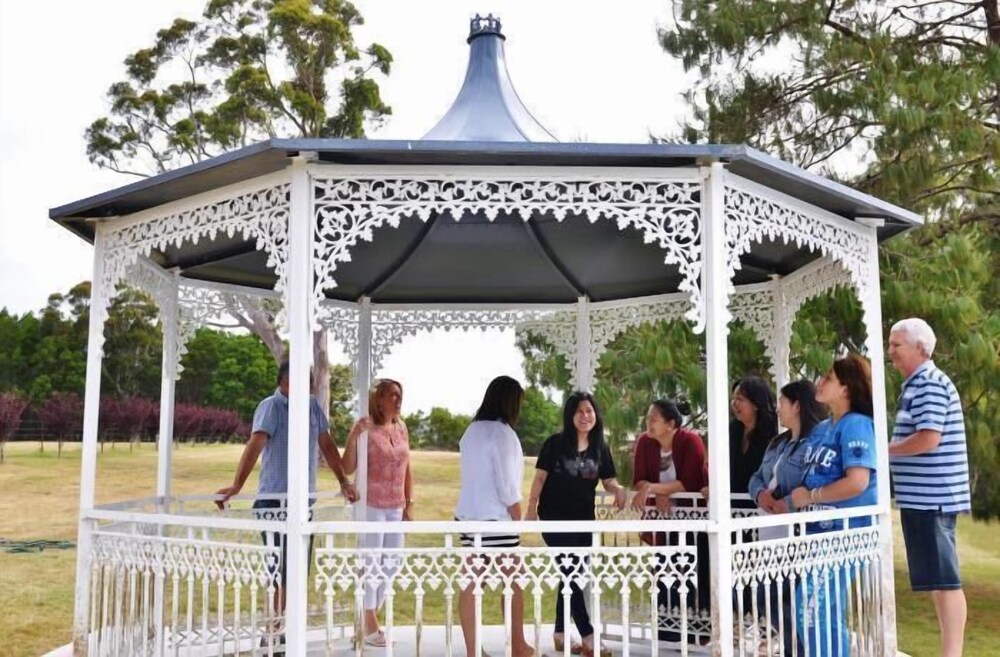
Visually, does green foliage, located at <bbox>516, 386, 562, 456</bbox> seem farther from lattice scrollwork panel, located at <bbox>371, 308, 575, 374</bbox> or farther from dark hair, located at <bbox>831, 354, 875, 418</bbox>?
dark hair, located at <bbox>831, 354, 875, 418</bbox>

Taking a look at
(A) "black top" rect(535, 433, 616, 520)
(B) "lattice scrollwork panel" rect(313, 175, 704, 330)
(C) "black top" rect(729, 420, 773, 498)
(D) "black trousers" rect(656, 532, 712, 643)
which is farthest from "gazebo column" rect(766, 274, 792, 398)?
(B) "lattice scrollwork panel" rect(313, 175, 704, 330)

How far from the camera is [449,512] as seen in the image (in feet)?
65.2

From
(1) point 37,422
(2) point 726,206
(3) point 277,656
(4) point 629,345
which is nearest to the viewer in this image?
(2) point 726,206

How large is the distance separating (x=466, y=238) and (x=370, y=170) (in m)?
2.19

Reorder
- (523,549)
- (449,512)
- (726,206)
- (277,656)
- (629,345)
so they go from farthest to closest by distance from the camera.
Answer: (449,512), (629,345), (277,656), (726,206), (523,549)

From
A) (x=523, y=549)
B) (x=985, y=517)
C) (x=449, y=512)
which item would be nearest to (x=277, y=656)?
(x=523, y=549)

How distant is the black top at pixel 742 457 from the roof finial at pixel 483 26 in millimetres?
3187

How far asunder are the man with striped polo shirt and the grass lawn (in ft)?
18.1

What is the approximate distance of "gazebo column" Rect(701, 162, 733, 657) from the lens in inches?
181

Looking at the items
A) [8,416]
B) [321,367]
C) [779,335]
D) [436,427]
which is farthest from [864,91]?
[8,416]

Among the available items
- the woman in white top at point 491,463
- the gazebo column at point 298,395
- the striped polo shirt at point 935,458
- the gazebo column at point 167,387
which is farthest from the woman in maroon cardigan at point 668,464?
the gazebo column at point 167,387

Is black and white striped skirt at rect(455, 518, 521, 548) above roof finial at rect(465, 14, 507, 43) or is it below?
below

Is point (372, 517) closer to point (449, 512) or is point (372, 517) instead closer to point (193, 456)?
point (449, 512)

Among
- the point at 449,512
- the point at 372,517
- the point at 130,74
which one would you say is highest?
the point at 130,74
